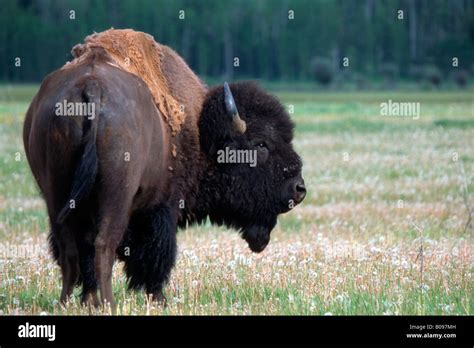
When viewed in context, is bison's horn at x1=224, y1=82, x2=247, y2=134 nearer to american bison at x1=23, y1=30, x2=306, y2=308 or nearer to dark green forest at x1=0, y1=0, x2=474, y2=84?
american bison at x1=23, y1=30, x2=306, y2=308

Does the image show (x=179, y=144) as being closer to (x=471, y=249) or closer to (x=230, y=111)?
(x=230, y=111)

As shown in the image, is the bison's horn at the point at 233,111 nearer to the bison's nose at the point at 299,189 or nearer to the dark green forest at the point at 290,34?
the bison's nose at the point at 299,189

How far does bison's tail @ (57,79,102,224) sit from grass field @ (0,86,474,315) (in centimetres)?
93

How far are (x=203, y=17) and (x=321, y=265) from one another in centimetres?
8671

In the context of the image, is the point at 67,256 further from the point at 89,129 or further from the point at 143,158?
the point at 89,129

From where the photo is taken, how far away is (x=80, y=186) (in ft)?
23.1

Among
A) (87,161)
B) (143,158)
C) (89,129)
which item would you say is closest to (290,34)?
(143,158)

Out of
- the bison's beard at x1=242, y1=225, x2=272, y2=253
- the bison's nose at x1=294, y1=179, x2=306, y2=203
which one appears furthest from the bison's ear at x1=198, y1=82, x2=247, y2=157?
the bison's beard at x1=242, y1=225, x2=272, y2=253

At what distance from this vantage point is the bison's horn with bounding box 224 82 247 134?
29.8 feet

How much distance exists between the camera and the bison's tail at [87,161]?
276 inches

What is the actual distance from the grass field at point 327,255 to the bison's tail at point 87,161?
3.05ft

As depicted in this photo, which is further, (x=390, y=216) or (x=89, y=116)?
(x=390, y=216)

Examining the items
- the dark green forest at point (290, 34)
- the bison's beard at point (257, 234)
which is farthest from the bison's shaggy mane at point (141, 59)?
the dark green forest at point (290, 34)
